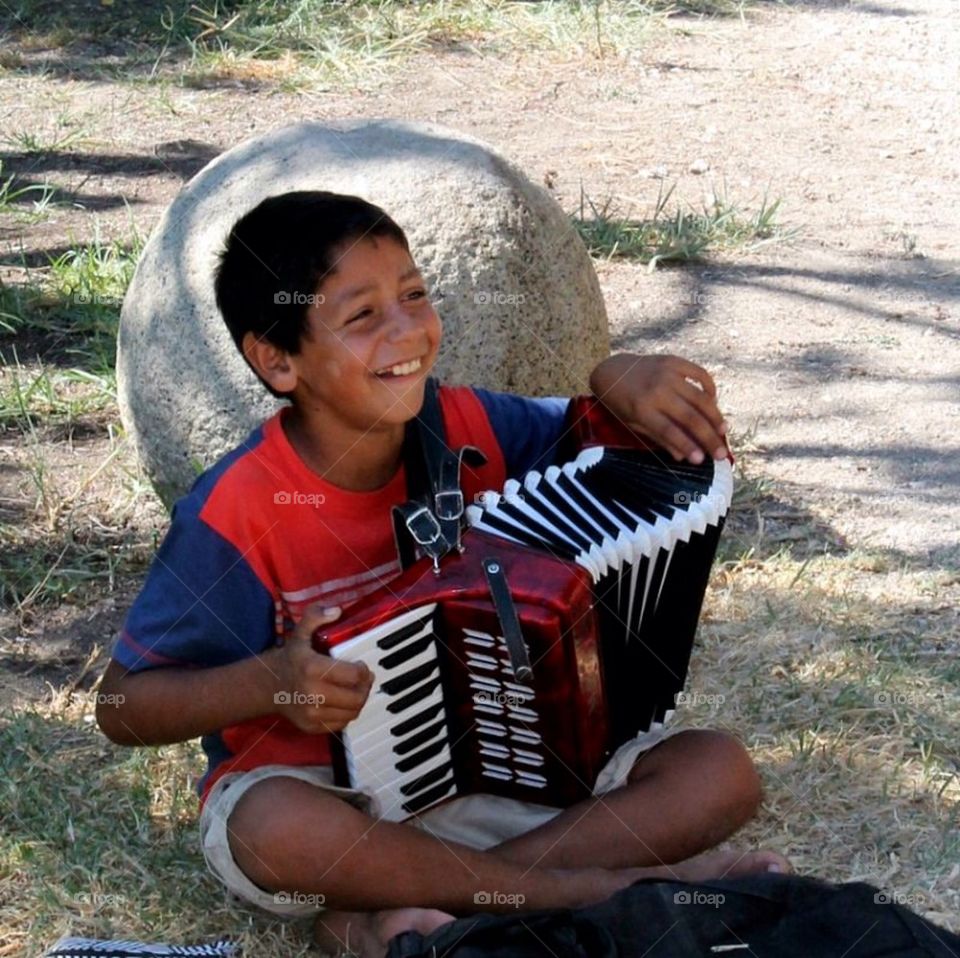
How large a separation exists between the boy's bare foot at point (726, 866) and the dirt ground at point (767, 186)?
1194 millimetres

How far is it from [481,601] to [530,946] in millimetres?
535

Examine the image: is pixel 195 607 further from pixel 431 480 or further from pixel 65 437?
pixel 65 437

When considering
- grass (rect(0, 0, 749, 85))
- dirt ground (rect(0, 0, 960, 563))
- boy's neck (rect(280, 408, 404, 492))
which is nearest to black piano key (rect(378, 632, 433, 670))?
boy's neck (rect(280, 408, 404, 492))

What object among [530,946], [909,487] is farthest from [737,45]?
[530,946]

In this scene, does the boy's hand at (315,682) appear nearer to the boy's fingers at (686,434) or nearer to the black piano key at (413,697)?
the black piano key at (413,697)

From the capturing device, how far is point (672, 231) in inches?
245

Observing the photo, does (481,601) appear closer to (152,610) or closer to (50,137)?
(152,610)

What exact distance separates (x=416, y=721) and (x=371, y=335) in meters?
0.65

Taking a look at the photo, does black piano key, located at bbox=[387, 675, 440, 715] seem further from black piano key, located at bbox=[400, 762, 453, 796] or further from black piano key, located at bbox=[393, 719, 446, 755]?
black piano key, located at bbox=[400, 762, 453, 796]

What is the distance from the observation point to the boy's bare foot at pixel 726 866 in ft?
9.49

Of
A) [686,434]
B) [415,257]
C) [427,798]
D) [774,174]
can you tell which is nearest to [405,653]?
[427,798]

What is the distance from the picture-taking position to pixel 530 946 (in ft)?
8.46

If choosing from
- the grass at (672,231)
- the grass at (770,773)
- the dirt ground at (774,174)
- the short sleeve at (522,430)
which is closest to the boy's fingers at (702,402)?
the short sleeve at (522,430)

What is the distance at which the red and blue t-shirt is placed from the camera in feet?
9.05
